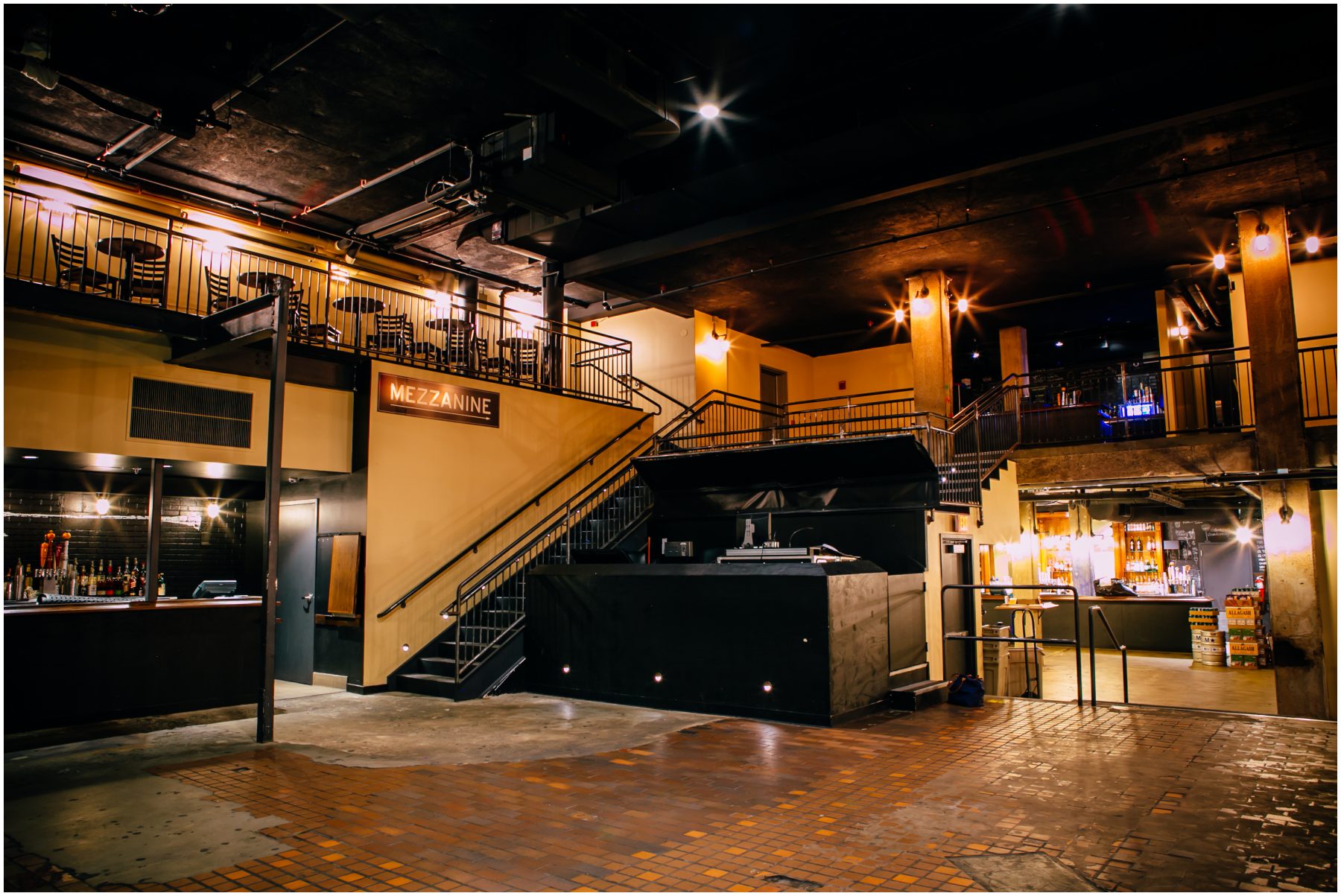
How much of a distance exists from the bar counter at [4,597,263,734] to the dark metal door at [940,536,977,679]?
7930mm

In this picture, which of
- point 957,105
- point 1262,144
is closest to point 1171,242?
point 1262,144

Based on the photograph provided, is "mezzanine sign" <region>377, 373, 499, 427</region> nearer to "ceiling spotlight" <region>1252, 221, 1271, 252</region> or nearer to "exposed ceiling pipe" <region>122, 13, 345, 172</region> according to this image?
"exposed ceiling pipe" <region>122, 13, 345, 172</region>

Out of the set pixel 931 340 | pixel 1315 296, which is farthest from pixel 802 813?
pixel 1315 296

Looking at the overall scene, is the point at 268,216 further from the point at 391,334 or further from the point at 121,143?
the point at 391,334

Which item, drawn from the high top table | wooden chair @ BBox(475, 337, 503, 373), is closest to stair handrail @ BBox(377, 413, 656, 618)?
wooden chair @ BBox(475, 337, 503, 373)

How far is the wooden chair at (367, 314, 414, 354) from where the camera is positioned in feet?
40.0

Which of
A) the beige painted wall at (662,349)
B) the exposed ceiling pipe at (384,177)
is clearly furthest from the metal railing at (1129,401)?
the exposed ceiling pipe at (384,177)

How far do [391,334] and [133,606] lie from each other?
585 centimetres

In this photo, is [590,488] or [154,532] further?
[590,488]

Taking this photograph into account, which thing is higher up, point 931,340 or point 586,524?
point 931,340

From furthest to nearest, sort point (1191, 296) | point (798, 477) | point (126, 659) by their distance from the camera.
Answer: point (1191, 296), point (798, 477), point (126, 659)

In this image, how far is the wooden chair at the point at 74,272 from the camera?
29.7ft

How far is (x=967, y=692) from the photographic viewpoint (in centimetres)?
880

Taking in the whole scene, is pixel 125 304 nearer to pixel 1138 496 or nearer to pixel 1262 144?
pixel 1262 144
